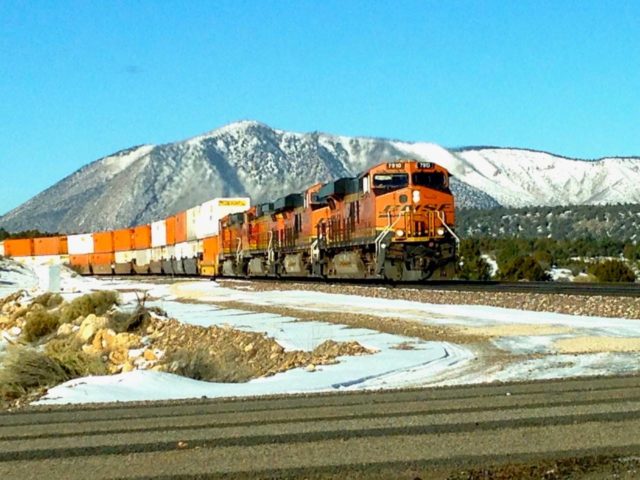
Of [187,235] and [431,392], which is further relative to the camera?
[187,235]

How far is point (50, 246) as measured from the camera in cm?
7731

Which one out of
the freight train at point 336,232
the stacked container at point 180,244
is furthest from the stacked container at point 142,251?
the stacked container at point 180,244

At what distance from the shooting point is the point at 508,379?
10.4 m

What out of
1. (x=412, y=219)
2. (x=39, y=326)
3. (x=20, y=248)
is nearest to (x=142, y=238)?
(x=20, y=248)

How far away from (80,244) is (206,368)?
2516 inches

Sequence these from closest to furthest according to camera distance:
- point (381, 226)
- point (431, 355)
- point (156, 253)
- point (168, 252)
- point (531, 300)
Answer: point (431, 355)
point (531, 300)
point (381, 226)
point (168, 252)
point (156, 253)

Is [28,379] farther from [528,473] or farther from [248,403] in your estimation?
[528,473]

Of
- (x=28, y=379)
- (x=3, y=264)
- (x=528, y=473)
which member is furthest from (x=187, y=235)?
(x=528, y=473)

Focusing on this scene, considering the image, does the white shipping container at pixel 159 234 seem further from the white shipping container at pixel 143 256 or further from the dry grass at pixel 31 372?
the dry grass at pixel 31 372

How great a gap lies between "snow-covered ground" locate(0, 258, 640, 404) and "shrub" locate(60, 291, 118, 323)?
663 centimetres

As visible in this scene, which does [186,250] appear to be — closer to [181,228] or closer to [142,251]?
[181,228]

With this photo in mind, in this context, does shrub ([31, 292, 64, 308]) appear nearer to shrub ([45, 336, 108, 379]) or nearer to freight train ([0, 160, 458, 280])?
freight train ([0, 160, 458, 280])

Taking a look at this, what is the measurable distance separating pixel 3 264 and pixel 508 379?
54096 mm

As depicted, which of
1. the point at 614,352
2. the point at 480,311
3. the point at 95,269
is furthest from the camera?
the point at 95,269
